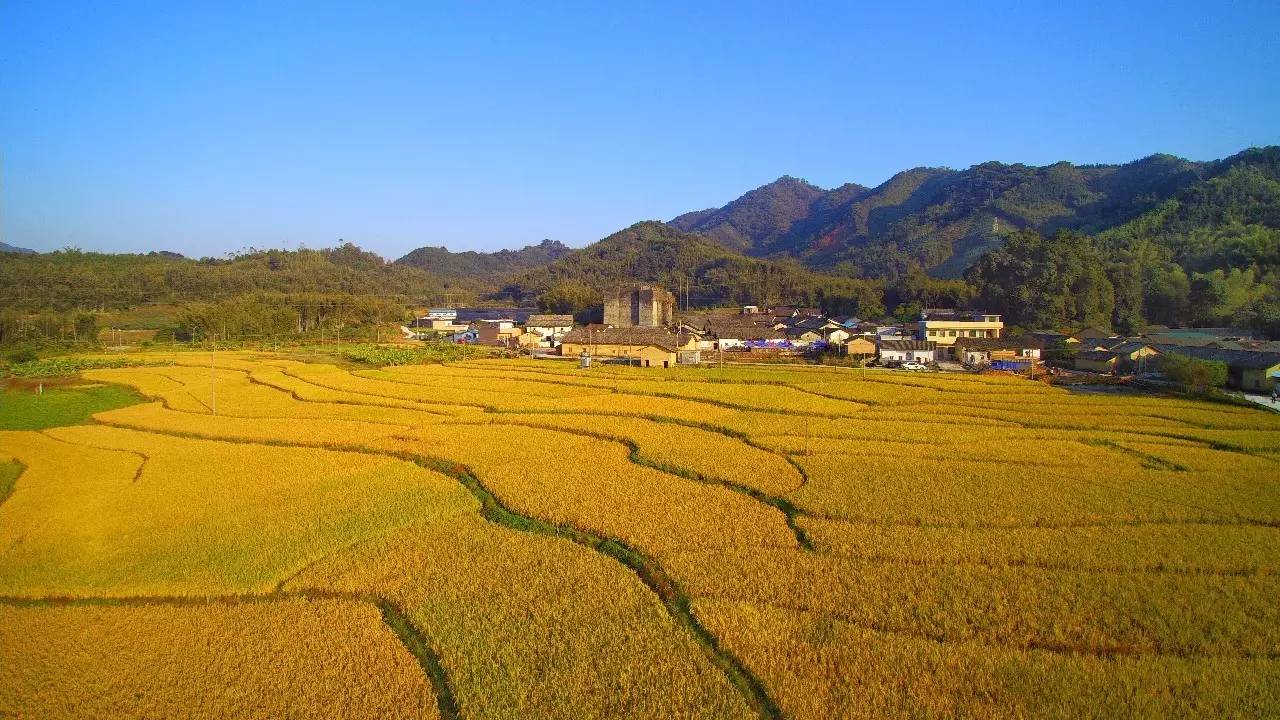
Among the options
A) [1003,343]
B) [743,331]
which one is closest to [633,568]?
[1003,343]

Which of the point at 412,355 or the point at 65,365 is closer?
→ the point at 65,365

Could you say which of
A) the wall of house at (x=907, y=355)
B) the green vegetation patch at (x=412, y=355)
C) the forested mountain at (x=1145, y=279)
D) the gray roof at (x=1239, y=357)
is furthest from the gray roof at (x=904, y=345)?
the green vegetation patch at (x=412, y=355)

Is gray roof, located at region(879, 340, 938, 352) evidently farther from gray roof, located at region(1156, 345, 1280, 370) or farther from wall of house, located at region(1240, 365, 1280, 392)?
wall of house, located at region(1240, 365, 1280, 392)

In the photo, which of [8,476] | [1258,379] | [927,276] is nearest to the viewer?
[8,476]

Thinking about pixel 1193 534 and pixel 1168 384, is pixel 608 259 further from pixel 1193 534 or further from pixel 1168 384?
pixel 1193 534

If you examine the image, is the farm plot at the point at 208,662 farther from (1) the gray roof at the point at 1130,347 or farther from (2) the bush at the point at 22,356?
(1) the gray roof at the point at 1130,347

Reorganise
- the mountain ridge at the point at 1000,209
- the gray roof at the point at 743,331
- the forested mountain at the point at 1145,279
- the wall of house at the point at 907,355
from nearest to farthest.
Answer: the wall of house at the point at 907,355 → the forested mountain at the point at 1145,279 → the gray roof at the point at 743,331 → the mountain ridge at the point at 1000,209

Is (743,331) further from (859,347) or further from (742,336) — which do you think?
(859,347)
